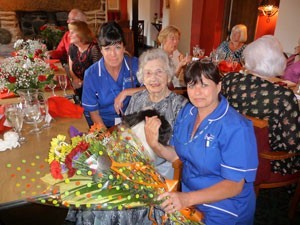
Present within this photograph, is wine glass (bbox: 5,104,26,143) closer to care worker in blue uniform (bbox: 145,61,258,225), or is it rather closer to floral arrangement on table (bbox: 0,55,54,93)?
floral arrangement on table (bbox: 0,55,54,93)

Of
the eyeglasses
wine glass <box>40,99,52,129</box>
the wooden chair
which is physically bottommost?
the wooden chair

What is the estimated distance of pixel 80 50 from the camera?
3131 mm

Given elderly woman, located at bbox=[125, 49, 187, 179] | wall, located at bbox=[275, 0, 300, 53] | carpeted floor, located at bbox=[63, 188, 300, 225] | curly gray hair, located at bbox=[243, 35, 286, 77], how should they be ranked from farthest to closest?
wall, located at bbox=[275, 0, 300, 53] → carpeted floor, located at bbox=[63, 188, 300, 225] → curly gray hair, located at bbox=[243, 35, 286, 77] → elderly woman, located at bbox=[125, 49, 187, 179]

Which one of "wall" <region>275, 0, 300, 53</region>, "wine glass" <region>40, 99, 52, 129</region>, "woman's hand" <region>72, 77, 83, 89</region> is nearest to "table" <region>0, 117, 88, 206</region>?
"wine glass" <region>40, 99, 52, 129</region>

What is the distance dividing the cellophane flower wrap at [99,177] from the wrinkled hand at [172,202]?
24 mm

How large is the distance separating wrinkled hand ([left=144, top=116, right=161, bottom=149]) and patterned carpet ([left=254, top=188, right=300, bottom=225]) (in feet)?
4.19

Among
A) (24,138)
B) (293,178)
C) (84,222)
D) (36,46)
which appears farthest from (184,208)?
(36,46)

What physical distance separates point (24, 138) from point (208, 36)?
608 cm

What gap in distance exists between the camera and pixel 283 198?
2340 millimetres

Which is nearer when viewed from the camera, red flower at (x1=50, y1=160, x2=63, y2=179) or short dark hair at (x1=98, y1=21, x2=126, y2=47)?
red flower at (x1=50, y1=160, x2=63, y2=179)

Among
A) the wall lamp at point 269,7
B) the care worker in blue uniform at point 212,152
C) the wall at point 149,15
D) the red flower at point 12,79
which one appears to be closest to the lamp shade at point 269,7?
the wall lamp at point 269,7

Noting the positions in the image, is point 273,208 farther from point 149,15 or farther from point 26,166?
point 149,15

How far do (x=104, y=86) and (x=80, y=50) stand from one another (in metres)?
1.15

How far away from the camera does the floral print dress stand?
1648 millimetres
